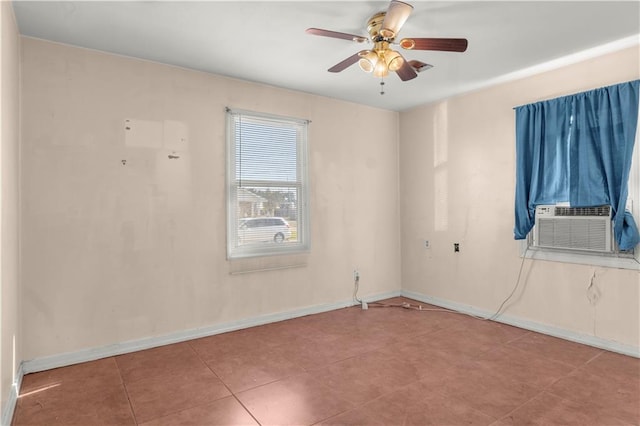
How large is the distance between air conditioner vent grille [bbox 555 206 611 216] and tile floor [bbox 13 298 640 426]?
1233 millimetres

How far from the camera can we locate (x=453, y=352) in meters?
3.23

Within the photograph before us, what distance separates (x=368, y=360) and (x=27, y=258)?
2.91 metres

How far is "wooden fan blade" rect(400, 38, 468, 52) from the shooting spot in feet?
7.29

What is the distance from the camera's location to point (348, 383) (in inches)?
105

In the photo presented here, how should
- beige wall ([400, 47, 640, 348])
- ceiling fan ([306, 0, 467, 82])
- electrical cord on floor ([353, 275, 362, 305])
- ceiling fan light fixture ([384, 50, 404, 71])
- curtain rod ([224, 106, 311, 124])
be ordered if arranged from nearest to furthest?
ceiling fan ([306, 0, 467, 82])
ceiling fan light fixture ([384, 50, 404, 71])
beige wall ([400, 47, 640, 348])
curtain rod ([224, 106, 311, 124])
electrical cord on floor ([353, 275, 362, 305])

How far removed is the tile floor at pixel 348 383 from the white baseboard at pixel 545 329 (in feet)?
0.33

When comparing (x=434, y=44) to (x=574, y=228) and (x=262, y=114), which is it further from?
(x=574, y=228)

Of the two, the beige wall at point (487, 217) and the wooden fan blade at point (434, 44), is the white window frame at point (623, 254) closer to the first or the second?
the beige wall at point (487, 217)

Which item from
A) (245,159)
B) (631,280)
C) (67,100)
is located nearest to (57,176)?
(67,100)

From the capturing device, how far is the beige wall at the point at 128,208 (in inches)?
116

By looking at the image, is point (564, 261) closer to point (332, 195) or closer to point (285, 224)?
point (332, 195)

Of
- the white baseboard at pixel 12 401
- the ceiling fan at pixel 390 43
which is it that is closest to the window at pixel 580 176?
the ceiling fan at pixel 390 43

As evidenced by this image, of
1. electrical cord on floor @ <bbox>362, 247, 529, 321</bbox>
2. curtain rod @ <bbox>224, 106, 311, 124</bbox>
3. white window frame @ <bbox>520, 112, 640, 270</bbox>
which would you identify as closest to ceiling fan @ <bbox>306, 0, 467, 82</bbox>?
curtain rod @ <bbox>224, 106, 311, 124</bbox>

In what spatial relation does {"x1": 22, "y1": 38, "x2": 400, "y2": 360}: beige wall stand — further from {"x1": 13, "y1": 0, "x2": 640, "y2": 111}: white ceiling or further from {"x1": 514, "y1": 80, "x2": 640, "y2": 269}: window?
{"x1": 514, "y1": 80, "x2": 640, "y2": 269}: window
